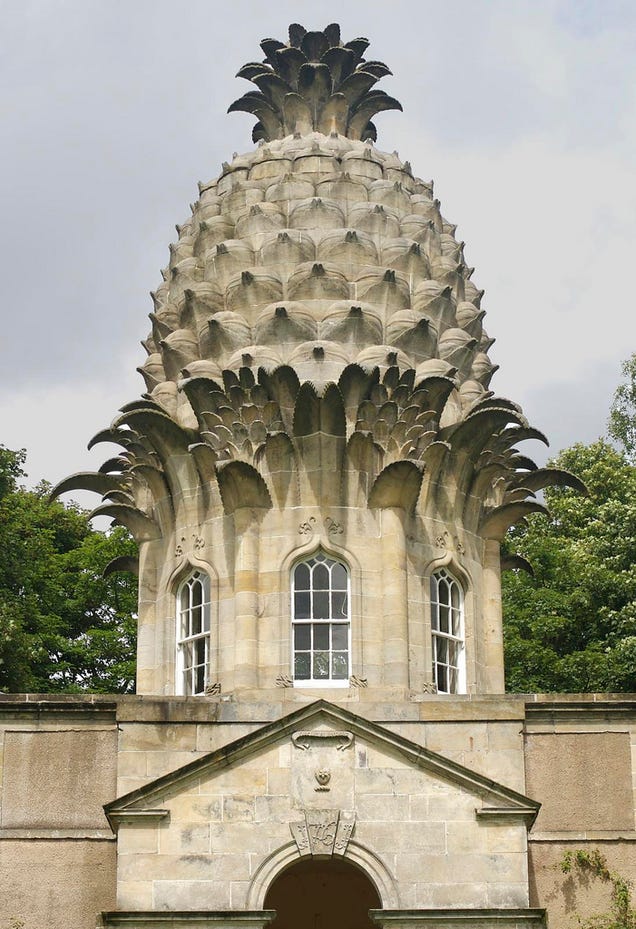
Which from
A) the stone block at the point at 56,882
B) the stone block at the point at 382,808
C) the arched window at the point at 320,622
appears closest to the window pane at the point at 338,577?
the arched window at the point at 320,622

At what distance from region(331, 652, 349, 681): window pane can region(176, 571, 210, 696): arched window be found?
2329mm

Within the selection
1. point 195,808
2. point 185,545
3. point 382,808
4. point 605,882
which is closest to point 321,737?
point 382,808

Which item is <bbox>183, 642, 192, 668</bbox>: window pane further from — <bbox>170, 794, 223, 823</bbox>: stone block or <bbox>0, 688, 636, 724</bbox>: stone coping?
<bbox>170, 794, 223, 823</bbox>: stone block

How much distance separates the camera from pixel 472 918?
2789 cm

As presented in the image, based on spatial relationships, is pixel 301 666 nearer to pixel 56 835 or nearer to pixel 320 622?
pixel 320 622

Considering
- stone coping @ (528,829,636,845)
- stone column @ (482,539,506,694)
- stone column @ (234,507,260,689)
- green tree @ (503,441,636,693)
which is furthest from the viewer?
green tree @ (503,441,636,693)

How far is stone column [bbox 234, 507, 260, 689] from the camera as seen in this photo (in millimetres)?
31734

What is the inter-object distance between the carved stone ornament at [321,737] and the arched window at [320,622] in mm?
2743

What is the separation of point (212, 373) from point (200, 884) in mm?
10214

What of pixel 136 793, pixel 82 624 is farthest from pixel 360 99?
pixel 82 624

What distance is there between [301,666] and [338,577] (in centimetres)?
177

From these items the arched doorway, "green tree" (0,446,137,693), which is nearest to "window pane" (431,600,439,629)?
the arched doorway

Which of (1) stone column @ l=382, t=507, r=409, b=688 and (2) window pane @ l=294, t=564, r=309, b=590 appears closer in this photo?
(1) stone column @ l=382, t=507, r=409, b=688

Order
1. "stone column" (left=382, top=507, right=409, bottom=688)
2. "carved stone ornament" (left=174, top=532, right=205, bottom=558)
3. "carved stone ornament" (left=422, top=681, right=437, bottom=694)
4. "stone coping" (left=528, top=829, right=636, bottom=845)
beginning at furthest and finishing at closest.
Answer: "carved stone ornament" (left=174, top=532, right=205, bottom=558), "carved stone ornament" (left=422, top=681, right=437, bottom=694), "stone column" (left=382, top=507, right=409, bottom=688), "stone coping" (left=528, top=829, right=636, bottom=845)
